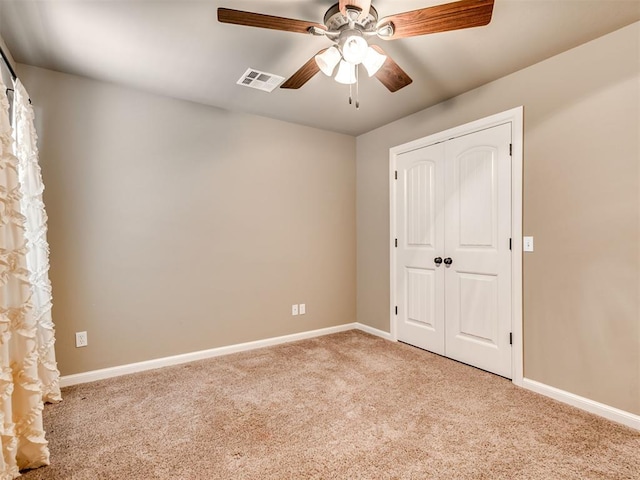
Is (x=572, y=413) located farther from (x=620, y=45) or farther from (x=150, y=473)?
(x=150, y=473)

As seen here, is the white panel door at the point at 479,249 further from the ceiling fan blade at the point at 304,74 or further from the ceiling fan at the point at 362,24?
the ceiling fan blade at the point at 304,74

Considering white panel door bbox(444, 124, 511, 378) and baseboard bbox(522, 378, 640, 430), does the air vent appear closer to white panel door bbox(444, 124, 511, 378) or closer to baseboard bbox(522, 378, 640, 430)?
white panel door bbox(444, 124, 511, 378)

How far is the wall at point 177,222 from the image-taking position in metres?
2.59

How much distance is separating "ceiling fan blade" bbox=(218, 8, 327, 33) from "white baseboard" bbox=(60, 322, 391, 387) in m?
2.70

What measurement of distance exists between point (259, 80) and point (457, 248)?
2239mm

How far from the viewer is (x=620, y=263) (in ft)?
6.74

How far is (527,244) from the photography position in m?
2.50

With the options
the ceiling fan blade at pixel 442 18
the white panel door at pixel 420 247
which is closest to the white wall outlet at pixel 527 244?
the white panel door at pixel 420 247

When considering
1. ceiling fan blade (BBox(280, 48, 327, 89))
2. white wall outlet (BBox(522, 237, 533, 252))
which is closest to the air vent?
ceiling fan blade (BBox(280, 48, 327, 89))

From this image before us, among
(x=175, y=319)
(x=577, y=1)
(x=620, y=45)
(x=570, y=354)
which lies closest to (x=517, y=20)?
(x=577, y=1)

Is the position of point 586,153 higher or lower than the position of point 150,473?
higher

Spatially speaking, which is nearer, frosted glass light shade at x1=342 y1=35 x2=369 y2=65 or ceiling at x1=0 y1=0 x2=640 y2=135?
frosted glass light shade at x1=342 y1=35 x2=369 y2=65

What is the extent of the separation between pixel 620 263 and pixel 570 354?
0.69 m

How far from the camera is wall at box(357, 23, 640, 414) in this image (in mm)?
2020
